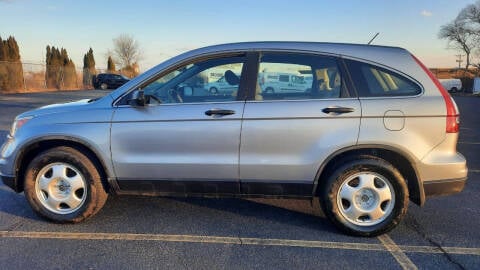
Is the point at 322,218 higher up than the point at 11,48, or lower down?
lower down

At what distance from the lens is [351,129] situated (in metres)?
3.56

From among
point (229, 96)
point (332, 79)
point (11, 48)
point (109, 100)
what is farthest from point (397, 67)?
point (11, 48)

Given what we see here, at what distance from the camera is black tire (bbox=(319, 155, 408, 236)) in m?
3.63

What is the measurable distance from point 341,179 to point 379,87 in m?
0.91

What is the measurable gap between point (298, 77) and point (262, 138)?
701mm

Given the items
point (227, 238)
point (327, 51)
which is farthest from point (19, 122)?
point (327, 51)

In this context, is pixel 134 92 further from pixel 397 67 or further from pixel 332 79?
pixel 397 67

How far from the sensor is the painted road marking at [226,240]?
3.48 meters

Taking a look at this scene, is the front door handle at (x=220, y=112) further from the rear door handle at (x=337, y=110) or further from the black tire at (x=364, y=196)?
the black tire at (x=364, y=196)

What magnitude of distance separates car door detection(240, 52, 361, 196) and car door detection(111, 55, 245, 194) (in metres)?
0.17

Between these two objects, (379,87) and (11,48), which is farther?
(11,48)

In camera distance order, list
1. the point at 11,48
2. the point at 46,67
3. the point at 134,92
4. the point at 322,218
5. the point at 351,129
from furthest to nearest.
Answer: the point at 46,67 < the point at 11,48 < the point at 322,218 < the point at 134,92 < the point at 351,129

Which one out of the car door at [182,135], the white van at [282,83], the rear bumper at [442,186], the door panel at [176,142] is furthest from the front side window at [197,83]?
the rear bumper at [442,186]

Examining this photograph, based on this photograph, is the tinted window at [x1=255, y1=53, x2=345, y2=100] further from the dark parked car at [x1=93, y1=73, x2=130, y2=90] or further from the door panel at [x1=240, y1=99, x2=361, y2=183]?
the dark parked car at [x1=93, y1=73, x2=130, y2=90]
